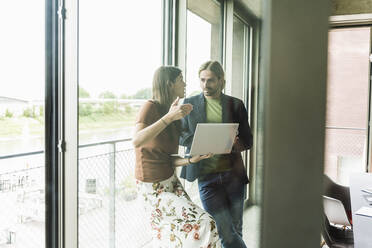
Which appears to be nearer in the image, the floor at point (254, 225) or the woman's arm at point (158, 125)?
the floor at point (254, 225)

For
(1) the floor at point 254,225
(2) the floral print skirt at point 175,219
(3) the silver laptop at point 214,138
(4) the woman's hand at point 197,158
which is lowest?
(2) the floral print skirt at point 175,219

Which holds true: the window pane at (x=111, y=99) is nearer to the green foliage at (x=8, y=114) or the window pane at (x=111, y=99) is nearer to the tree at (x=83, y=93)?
the tree at (x=83, y=93)

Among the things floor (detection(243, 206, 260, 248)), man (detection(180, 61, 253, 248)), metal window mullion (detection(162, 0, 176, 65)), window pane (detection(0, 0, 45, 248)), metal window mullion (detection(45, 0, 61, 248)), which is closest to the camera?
floor (detection(243, 206, 260, 248))

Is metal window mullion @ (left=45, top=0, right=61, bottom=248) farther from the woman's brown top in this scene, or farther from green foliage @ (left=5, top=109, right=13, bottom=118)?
the woman's brown top

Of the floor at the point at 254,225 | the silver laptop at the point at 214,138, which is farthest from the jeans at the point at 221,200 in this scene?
the floor at the point at 254,225

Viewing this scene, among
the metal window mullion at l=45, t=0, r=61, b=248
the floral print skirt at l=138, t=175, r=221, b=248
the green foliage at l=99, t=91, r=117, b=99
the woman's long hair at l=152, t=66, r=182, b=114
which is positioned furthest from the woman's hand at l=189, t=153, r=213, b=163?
the metal window mullion at l=45, t=0, r=61, b=248

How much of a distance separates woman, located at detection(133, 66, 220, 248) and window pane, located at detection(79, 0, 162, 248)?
0.09 meters

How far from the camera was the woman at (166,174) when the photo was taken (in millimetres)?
1311

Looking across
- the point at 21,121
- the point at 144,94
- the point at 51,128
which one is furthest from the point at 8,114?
the point at 144,94

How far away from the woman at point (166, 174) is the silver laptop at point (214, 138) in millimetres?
36

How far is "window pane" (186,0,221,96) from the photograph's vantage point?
133 centimetres

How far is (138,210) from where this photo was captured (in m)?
1.56

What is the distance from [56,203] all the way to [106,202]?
219 millimetres

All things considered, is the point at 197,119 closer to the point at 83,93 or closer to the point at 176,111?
the point at 176,111
